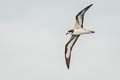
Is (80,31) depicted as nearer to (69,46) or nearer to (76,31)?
(76,31)

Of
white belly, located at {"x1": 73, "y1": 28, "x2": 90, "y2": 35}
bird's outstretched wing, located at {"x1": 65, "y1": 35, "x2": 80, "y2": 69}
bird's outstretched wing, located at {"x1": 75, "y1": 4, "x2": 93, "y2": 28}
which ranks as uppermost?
bird's outstretched wing, located at {"x1": 75, "y1": 4, "x2": 93, "y2": 28}

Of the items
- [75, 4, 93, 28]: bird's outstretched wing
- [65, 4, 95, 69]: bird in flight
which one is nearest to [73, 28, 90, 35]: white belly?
[65, 4, 95, 69]: bird in flight

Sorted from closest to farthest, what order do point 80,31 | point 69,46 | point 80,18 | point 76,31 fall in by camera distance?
point 80,31 < point 76,31 < point 80,18 < point 69,46

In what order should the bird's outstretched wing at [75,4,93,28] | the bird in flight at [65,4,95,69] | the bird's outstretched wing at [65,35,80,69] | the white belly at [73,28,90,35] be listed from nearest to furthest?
the white belly at [73,28,90,35], the bird in flight at [65,4,95,69], the bird's outstretched wing at [75,4,93,28], the bird's outstretched wing at [65,35,80,69]

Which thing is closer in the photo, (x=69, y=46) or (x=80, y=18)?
(x=80, y=18)

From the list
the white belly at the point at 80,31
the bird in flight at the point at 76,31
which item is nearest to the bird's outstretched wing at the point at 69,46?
the bird in flight at the point at 76,31

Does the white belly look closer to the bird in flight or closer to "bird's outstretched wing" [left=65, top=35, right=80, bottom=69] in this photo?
the bird in flight

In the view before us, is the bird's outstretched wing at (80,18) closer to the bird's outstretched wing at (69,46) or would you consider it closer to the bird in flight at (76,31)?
the bird in flight at (76,31)

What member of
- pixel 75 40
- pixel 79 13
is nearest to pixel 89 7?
pixel 79 13

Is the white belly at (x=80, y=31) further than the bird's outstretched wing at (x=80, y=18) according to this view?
No

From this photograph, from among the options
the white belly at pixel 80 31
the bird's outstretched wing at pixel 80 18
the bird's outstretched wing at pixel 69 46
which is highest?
the bird's outstretched wing at pixel 80 18

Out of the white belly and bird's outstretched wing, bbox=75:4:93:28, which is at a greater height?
bird's outstretched wing, bbox=75:4:93:28

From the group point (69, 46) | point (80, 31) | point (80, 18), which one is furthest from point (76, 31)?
point (69, 46)

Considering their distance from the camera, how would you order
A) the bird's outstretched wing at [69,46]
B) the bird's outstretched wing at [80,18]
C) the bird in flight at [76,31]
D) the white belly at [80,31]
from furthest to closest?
the bird's outstretched wing at [69,46] < the bird's outstretched wing at [80,18] < the bird in flight at [76,31] < the white belly at [80,31]
